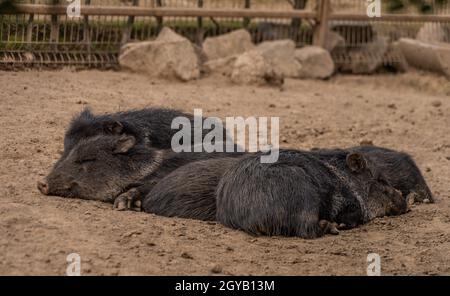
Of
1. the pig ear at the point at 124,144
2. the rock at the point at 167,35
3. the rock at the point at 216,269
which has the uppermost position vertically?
the rock at the point at 167,35

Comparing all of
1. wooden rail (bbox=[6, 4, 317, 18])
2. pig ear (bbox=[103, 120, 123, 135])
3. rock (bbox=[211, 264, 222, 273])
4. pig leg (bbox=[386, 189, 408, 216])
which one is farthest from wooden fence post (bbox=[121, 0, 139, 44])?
rock (bbox=[211, 264, 222, 273])

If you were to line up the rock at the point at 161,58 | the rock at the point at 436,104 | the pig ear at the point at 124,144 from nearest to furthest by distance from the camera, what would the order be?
Result: the pig ear at the point at 124,144, the rock at the point at 161,58, the rock at the point at 436,104

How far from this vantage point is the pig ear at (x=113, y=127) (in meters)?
6.41

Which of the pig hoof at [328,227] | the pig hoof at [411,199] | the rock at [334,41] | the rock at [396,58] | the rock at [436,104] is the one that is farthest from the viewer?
the rock at [396,58]

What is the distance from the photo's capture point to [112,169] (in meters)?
6.27

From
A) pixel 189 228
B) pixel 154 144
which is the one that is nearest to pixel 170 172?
pixel 154 144

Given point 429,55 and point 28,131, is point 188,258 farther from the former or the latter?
point 429,55

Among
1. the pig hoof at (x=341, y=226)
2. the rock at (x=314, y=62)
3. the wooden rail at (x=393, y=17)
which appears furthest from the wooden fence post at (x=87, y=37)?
the pig hoof at (x=341, y=226)

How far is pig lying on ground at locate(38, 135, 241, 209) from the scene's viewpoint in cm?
612

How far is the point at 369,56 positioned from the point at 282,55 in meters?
1.98

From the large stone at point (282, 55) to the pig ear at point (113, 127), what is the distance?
18.3 ft

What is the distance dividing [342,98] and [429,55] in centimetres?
214

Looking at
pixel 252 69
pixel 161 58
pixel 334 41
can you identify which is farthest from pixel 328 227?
A: pixel 334 41

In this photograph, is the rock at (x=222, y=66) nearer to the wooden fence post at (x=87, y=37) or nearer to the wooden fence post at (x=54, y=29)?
the wooden fence post at (x=87, y=37)
